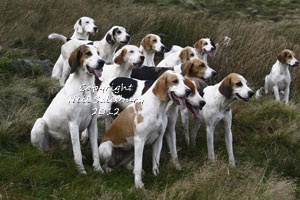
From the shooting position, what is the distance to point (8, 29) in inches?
432

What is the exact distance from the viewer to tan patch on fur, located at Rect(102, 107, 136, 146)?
5.62 metres

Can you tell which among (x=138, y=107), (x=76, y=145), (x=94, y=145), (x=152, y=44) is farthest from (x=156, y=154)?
(x=152, y=44)

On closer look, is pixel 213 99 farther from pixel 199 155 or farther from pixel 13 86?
pixel 13 86

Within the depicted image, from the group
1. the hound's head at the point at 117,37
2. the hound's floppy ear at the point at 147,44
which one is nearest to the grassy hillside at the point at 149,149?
the hound's head at the point at 117,37

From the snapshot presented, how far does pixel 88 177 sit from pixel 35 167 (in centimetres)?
63

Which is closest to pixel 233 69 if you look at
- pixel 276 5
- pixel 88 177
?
pixel 88 177

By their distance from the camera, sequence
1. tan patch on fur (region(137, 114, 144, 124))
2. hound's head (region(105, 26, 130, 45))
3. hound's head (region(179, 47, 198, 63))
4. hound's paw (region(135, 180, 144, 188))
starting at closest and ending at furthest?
hound's paw (region(135, 180, 144, 188))
tan patch on fur (region(137, 114, 144, 124))
hound's head (region(179, 47, 198, 63))
hound's head (region(105, 26, 130, 45))

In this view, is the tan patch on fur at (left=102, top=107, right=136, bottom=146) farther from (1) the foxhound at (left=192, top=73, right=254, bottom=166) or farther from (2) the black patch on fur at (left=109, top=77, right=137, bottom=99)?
(1) the foxhound at (left=192, top=73, right=254, bottom=166)

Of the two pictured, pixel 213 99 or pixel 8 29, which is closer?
pixel 213 99

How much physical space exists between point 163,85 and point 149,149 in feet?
4.99

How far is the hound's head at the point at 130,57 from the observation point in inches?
293

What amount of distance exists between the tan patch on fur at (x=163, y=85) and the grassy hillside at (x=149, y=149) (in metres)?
0.94

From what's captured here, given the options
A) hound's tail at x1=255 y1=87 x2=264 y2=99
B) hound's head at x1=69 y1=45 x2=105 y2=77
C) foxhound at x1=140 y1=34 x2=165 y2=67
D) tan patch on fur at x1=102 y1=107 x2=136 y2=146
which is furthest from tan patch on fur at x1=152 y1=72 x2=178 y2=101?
A: hound's tail at x1=255 y1=87 x2=264 y2=99

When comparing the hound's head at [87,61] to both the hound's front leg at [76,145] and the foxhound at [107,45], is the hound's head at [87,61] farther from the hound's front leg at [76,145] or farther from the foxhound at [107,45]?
the foxhound at [107,45]
